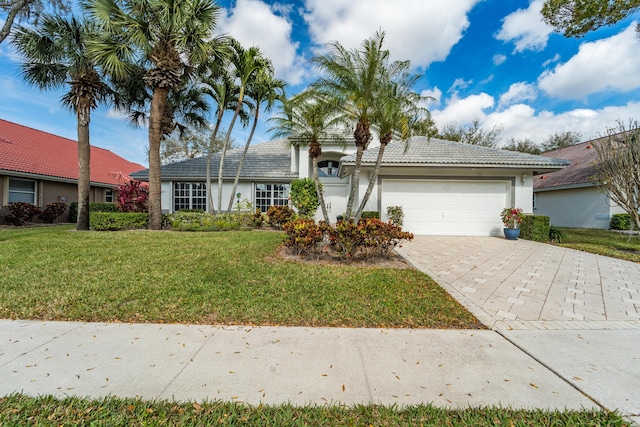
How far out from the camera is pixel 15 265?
555 centimetres

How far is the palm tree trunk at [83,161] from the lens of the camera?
10.9 meters

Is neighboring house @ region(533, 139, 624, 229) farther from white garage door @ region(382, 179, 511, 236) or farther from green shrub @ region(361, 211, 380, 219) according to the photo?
green shrub @ region(361, 211, 380, 219)

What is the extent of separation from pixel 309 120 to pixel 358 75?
1.79 metres

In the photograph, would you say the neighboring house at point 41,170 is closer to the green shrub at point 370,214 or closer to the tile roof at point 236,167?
the tile roof at point 236,167

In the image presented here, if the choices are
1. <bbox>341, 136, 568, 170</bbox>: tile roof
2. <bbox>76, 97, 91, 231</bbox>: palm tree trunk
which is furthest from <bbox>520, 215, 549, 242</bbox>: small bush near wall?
<bbox>76, 97, 91, 231</bbox>: palm tree trunk

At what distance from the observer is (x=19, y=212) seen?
13.2 metres

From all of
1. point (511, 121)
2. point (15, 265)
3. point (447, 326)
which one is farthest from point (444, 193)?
point (511, 121)

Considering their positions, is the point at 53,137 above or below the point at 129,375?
above

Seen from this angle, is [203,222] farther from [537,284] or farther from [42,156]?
[42,156]

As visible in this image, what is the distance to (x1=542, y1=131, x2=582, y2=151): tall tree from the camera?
2905 cm

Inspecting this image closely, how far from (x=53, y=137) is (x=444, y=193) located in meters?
26.6

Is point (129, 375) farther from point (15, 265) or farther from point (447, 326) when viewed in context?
point (15, 265)

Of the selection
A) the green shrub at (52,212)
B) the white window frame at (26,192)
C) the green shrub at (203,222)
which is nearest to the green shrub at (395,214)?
the green shrub at (203,222)

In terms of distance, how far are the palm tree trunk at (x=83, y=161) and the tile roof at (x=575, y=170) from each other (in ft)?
77.1
